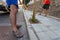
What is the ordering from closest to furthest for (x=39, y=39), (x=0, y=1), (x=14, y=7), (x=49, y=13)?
(x=14, y=7) < (x=39, y=39) < (x=49, y=13) < (x=0, y=1)

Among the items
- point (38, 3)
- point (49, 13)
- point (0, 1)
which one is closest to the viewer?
point (49, 13)

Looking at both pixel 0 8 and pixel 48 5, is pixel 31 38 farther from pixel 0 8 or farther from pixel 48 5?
pixel 0 8

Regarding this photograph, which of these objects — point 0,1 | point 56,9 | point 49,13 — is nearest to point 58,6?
point 56,9

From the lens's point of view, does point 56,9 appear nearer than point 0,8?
Yes

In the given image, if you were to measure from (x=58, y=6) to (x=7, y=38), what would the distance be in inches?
234

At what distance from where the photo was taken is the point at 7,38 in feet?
18.8

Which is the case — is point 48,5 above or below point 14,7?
below

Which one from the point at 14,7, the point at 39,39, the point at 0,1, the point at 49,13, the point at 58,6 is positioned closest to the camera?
the point at 14,7

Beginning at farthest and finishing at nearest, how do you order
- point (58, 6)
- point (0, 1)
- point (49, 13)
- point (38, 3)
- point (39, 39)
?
point (38, 3), point (0, 1), point (49, 13), point (58, 6), point (39, 39)

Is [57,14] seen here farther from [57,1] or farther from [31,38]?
[31,38]

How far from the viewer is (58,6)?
11.1 meters

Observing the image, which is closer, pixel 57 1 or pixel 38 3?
pixel 57 1

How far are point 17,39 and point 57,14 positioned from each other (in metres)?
6.04

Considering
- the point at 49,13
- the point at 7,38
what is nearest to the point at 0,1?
the point at 49,13
